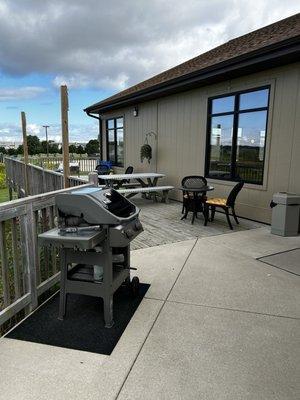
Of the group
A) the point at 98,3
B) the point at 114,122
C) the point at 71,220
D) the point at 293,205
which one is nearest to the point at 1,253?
the point at 71,220

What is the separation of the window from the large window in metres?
5.00

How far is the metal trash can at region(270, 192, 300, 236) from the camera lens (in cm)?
483

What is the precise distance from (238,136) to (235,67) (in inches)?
55.5

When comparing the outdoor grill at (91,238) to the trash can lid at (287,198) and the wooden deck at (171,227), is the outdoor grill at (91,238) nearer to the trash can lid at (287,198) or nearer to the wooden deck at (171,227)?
the wooden deck at (171,227)

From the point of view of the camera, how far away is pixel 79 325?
93.4 inches

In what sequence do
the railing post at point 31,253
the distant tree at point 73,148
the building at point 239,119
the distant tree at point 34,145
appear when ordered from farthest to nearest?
1. the distant tree at point 34,145
2. the distant tree at point 73,148
3. the building at point 239,119
4. the railing post at point 31,253

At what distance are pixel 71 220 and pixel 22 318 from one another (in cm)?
106

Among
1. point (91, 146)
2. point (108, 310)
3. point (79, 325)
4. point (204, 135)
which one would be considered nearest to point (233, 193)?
point (204, 135)

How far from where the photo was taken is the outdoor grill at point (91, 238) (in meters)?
2.18

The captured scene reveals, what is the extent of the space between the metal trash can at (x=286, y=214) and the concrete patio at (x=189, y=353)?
1.78 meters

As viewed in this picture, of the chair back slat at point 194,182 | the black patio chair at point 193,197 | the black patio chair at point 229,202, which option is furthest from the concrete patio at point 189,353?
the chair back slat at point 194,182

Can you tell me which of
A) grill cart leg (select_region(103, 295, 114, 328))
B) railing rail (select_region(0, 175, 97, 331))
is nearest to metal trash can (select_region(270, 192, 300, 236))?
grill cart leg (select_region(103, 295, 114, 328))

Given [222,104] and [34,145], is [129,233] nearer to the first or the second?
[222,104]

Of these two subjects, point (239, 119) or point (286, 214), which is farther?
point (239, 119)
